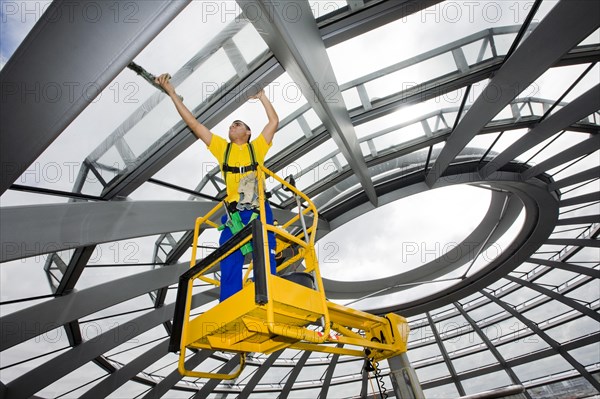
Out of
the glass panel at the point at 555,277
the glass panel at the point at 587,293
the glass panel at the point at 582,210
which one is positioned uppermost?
the glass panel at the point at 582,210

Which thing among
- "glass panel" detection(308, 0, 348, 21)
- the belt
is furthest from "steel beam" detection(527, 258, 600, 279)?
the belt

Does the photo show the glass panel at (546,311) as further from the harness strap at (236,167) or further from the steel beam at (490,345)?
the harness strap at (236,167)

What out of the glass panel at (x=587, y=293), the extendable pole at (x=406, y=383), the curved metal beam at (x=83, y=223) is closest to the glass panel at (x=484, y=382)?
the glass panel at (x=587, y=293)

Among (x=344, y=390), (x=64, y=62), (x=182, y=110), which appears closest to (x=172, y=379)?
(x=344, y=390)

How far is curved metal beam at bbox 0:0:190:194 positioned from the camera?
281 cm

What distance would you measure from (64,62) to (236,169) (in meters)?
1.97

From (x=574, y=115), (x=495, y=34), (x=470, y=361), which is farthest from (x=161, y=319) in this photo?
(x=470, y=361)

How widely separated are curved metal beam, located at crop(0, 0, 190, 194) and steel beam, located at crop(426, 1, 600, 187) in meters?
5.36

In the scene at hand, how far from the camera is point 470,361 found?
21.2m

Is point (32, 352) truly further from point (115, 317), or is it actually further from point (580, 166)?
point (580, 166)

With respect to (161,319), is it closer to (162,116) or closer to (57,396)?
(57,396)

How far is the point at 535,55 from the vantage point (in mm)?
5480

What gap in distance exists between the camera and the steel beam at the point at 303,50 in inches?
150

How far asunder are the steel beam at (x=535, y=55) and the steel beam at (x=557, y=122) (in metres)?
2.06
